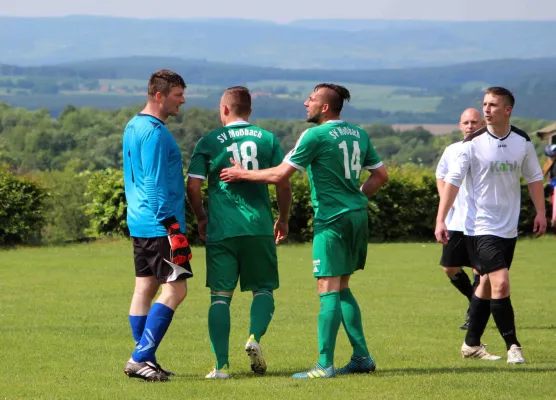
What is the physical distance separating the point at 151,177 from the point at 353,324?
1.87 metres

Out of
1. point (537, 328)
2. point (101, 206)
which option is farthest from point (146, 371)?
point (101, 206)

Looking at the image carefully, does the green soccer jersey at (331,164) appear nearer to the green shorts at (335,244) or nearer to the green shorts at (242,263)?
the green shorts at (335,244)

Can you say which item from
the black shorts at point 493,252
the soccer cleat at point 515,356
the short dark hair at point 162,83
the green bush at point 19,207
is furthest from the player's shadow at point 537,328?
the green bush at point 19,207

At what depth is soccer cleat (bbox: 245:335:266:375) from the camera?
8.06m

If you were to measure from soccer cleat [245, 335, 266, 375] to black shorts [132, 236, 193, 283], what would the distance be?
27.0 inches

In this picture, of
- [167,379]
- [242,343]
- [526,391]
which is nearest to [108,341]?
[242,343]

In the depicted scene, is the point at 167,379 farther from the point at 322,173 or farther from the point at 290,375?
the point at 322,173

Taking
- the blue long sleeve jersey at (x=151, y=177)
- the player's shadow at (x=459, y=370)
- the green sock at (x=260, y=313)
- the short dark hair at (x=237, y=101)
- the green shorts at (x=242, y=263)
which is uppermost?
the short dark hair at (x=237, y=101)

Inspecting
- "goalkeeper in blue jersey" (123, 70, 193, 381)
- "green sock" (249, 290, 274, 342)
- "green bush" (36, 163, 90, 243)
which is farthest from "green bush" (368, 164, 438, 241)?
"goalkeeper in blue jersey" (123, 70, 193, 381)

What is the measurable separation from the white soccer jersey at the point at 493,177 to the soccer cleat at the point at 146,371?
109 inches

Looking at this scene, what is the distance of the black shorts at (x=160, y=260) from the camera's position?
7781 millimetres

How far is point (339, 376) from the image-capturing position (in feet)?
26.7

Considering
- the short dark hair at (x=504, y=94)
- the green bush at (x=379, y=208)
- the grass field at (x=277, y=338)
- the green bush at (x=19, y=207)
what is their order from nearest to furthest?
1. the grass field at (x=277, y=338)
2. the short dark hair at (x=504, y=94)
3. the green bush at (x=19, y=207)
4. the green bush at (x=379, y=208)

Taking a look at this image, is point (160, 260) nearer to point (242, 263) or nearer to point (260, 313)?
point (242, 263)
